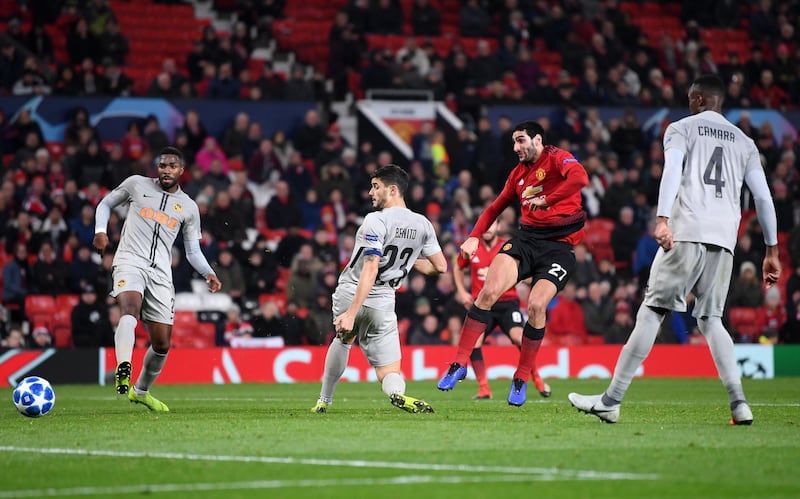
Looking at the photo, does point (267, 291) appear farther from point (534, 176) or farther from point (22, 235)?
point (534, 176)

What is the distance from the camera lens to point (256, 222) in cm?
2278

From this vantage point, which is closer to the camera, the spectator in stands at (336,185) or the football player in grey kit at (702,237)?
the football player in grey kit at (702,237)

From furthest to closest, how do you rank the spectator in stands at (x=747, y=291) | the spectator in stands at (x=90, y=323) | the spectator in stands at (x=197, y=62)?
the spectator in stands at (x=197, y=62)
the spectator in stands at (x=747, y=291)
the spectator in stands at (x=90, y=323)

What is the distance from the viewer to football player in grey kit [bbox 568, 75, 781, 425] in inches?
361

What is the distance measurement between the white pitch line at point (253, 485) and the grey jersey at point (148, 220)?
5.72m

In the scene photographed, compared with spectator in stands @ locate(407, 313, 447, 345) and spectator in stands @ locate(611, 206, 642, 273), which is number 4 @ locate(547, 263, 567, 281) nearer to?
spectator in stands @ locate(407, 313, 447, 345)

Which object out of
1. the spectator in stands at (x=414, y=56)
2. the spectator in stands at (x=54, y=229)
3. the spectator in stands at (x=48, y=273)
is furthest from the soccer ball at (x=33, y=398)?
the spectator in stands at (x=414, y=56)

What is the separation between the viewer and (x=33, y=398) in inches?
420

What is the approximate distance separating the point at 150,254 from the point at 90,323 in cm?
800

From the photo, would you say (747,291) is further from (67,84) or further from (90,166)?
(67,84)

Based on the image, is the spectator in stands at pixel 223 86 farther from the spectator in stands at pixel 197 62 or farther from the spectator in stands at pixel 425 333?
the spectator in stands at pixel 425 333

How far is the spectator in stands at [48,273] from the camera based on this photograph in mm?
19875

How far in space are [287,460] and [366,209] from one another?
1535 centimetres

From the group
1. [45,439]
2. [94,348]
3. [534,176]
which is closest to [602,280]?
[94,348]
